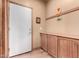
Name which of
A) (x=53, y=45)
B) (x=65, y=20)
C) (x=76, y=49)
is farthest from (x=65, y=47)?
(x=65, y=20)

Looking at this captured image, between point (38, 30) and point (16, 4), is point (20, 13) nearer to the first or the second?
point (16, 4)

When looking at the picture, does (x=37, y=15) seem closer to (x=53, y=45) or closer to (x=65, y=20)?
(x=65, y=20)

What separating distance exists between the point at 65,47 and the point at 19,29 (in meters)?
2.00

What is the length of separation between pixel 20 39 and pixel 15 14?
3.43 feet

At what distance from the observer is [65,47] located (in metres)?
2.40

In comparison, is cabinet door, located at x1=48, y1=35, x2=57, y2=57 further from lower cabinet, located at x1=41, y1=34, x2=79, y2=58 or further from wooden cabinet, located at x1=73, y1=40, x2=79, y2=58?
wooden cabinet, located at x1=73, y1=40, x2=79, y2=58

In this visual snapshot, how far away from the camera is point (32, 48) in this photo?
4250 mm

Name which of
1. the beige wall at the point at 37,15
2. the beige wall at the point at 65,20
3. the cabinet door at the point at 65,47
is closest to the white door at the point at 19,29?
the beige wall at the point at 37,15

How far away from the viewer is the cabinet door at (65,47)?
2205 mm

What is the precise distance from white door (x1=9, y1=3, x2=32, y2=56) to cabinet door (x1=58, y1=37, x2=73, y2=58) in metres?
1.67

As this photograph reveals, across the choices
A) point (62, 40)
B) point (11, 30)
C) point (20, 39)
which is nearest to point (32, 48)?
point (20, 39)

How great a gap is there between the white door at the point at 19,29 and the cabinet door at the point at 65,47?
1675 millimetres

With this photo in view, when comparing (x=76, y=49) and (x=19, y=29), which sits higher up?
(x=19, y=29)

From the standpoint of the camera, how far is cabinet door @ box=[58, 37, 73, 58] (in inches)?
86.8
